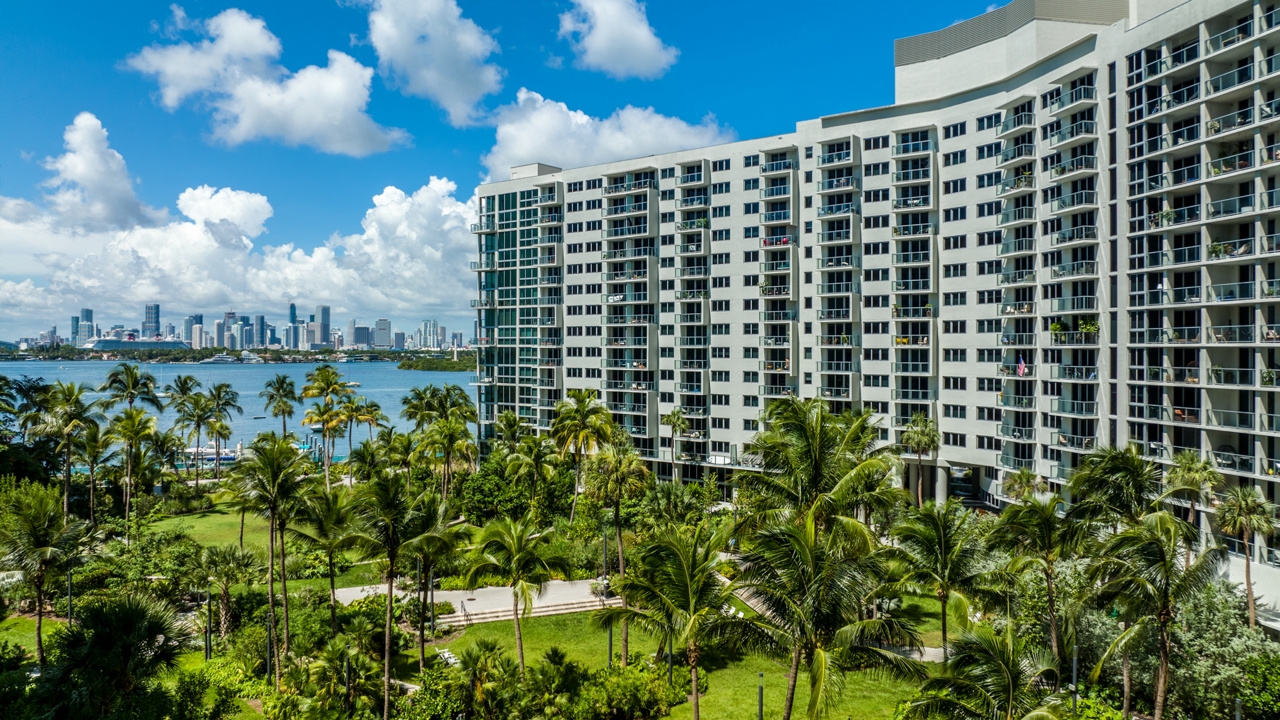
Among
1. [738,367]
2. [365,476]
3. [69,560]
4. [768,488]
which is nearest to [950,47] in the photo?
[738,367]

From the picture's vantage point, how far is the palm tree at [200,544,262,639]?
37.7m

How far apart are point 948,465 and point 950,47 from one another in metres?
35.7

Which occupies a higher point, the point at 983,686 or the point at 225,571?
the point at 983,686

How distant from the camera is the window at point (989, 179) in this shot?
60.6 meters

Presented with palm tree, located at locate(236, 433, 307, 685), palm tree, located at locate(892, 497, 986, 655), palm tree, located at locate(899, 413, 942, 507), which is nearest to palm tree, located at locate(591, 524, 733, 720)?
palm tree, located at locate(892, 497, 986, 655)

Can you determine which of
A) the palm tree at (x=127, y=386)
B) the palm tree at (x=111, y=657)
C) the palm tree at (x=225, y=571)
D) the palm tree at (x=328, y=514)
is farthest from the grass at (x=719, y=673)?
the palm tree at (x=127, y=386)

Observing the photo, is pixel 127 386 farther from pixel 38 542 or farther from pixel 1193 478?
pixel 1193 478

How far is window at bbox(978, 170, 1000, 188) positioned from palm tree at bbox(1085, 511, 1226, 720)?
40.9 metres

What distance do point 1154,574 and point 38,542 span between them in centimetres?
4382

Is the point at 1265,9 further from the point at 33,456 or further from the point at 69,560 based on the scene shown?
the point at 33,456

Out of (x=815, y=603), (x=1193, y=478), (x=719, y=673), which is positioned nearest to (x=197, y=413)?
(x=719, y=673)

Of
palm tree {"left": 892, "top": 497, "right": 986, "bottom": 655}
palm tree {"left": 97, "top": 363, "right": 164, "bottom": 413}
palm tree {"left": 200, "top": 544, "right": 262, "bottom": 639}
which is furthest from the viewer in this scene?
palm tree {"left": 97, "top": 363, "right": 164, "bottom": 413}

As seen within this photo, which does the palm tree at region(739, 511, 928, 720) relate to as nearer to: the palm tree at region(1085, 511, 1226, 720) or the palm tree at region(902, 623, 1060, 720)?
the palm tree at region(902, 623, 1060, 720)

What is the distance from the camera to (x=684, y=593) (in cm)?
2456
